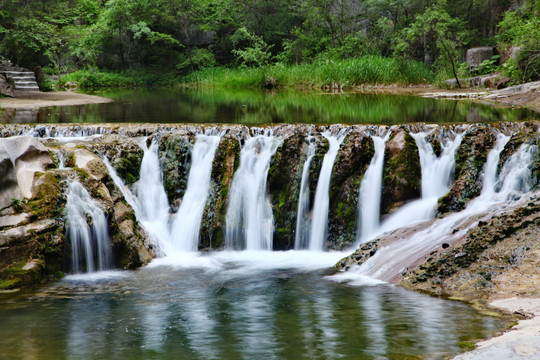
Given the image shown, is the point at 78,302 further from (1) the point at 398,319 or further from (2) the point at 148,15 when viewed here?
(2) the point at 148,15

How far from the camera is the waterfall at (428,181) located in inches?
338

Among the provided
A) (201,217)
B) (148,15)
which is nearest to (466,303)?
(201,217)

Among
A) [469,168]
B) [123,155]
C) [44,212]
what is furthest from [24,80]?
[469,168]

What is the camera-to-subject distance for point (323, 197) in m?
9.21

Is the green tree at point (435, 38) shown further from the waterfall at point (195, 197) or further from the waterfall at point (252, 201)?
the waterfall at point (195, 197)

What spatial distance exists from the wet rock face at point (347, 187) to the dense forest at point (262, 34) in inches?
388

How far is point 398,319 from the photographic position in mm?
5035

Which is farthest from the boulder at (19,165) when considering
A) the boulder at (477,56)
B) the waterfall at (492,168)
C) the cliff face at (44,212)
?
the boulder at (477,56)

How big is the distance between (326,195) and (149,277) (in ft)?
11.5

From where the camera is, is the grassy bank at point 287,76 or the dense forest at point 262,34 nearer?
the dense forest at point 262,34

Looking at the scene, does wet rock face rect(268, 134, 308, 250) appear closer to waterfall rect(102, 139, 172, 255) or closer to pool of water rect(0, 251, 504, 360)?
pool of water rect(0, 251, 504, 360)

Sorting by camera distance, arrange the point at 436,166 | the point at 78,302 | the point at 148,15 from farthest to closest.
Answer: the point at 148,15, the point at 436,166, the point at 78,302

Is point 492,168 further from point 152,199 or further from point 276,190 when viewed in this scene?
point 152,199

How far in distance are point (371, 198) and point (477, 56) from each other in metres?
16.6
